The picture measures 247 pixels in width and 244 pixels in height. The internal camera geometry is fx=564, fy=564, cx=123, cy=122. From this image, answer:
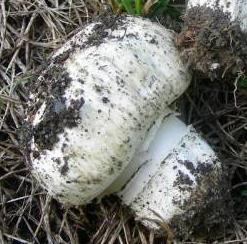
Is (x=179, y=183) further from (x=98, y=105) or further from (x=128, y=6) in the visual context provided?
(x=128, y=6)

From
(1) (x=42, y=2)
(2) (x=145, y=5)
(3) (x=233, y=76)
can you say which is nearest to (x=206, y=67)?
(3) (x=233, y=76)

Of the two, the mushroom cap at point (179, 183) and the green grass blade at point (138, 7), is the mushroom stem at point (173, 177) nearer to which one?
the mushroom cap at point (179, 183)

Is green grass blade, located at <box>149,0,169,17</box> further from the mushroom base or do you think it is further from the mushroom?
the mushroom base

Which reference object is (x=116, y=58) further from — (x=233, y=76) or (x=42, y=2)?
(x=42, y=2)

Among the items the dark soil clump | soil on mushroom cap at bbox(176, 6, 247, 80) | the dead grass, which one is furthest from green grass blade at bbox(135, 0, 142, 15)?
the dark soil clump

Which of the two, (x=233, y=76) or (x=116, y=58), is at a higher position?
(x=116, y=58)

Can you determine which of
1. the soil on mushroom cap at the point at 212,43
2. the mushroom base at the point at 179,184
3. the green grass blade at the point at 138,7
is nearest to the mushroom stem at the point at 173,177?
the mushroom base at the point at 179,184
